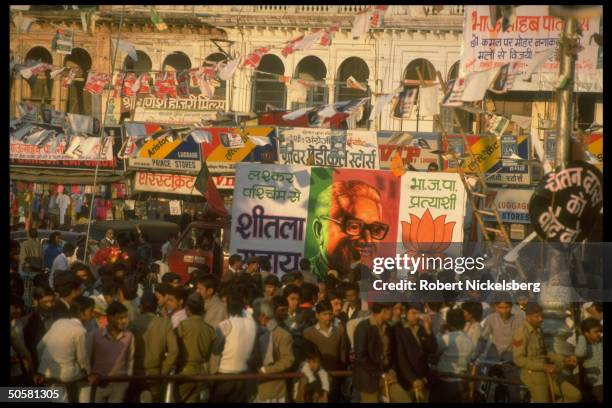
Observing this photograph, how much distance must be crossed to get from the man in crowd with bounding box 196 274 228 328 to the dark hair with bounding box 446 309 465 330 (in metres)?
2.32

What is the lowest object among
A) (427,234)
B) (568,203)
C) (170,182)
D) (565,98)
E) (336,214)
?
(427,234)

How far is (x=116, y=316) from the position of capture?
30.9ft

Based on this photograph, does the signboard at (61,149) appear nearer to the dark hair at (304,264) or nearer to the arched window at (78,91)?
the arched window at (78,91)

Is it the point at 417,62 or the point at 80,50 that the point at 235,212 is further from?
the point at 80,50

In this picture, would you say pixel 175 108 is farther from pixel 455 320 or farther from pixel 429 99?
pixel 455 320

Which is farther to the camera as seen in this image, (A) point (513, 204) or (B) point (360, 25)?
(A) point (513, 204)

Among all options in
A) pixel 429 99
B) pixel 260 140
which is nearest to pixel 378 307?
pixel 429 99

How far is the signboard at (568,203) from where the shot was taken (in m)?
11.3

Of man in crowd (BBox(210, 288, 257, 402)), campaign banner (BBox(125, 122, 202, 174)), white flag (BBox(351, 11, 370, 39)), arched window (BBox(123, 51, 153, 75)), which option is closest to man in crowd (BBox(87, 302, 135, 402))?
man in crowd (BBox(210, 288, 257, 402))

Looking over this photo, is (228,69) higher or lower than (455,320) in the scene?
higher

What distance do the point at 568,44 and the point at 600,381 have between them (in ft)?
12.1

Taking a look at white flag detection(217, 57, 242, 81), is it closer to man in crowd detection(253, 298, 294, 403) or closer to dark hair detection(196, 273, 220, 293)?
dark hair detection(196, 273, 220, 293)

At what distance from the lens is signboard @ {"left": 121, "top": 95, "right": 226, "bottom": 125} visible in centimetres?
2766

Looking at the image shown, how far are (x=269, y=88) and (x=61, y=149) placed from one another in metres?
6.08
